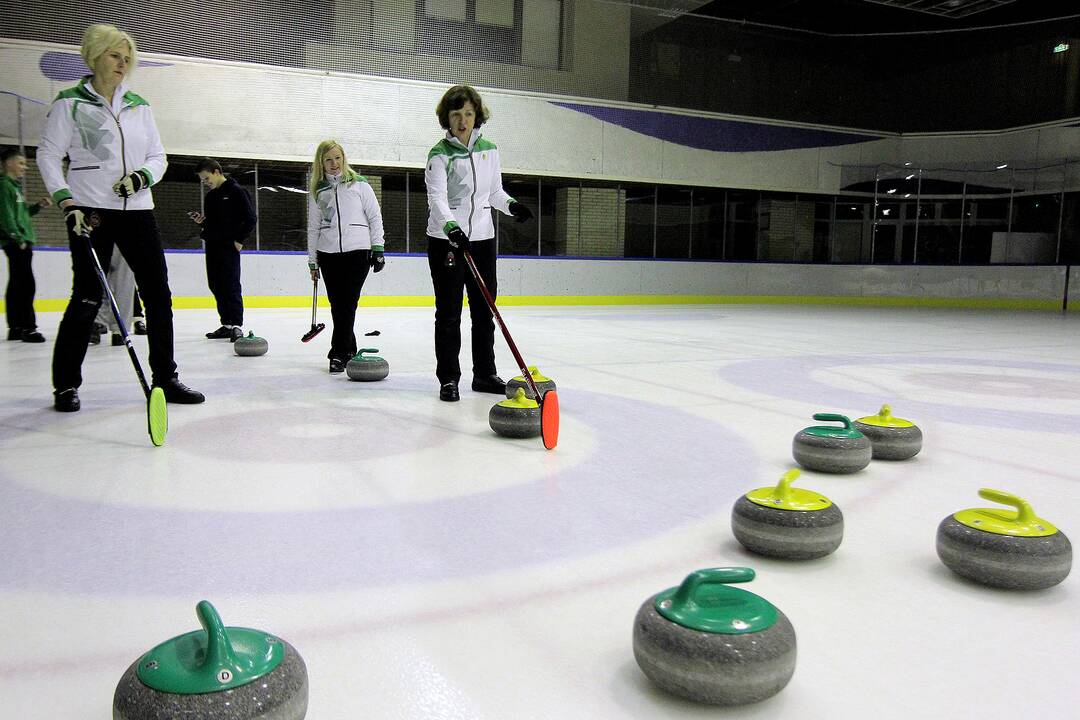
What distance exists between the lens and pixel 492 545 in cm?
169

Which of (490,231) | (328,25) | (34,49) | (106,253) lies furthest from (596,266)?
(106,253)

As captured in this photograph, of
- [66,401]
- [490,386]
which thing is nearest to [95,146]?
[66,401]

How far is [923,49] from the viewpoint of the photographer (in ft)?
55.0

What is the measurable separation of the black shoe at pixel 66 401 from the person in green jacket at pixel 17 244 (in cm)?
310

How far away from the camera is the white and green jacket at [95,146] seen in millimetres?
2945

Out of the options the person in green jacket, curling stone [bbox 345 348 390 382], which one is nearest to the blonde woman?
curling stone [bbox 345 348 390 382]

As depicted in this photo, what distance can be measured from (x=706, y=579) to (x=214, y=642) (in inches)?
25.2

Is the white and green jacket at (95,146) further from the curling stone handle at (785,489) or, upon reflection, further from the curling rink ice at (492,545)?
the curling stone handle at (785,489)

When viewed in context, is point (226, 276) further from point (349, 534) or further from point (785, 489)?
point (785, 489)

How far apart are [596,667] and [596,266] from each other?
12.2 metres

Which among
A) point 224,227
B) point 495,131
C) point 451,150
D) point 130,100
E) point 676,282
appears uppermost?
point 495,131

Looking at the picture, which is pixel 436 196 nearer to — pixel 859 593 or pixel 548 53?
pixel 859 593

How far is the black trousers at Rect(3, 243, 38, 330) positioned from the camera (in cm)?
570

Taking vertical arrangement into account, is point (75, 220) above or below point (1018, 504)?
above
